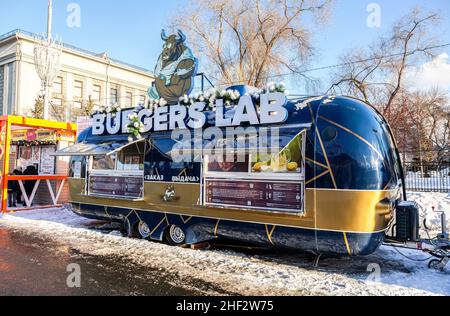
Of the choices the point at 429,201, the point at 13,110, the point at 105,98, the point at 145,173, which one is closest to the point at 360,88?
the point at 429,201

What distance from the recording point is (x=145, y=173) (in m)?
8.04

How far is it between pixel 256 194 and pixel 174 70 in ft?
14.0

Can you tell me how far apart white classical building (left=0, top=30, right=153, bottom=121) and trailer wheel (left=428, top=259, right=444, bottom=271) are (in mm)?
32725

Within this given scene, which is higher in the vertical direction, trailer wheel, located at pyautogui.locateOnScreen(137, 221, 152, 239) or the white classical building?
the white classical building

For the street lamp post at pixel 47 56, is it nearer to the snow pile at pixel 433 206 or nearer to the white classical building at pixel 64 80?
the white classical building at pixel 64 80

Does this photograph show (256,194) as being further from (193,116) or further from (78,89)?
(78,89)

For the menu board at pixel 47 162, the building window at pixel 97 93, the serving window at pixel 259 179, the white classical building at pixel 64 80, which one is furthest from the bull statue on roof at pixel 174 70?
the building window at pixel 97 93

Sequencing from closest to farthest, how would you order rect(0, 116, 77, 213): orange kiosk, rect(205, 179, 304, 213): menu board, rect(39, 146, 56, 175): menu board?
rect(205, 179, 304, 213): menu board → rect(0, 116, 77, 213): orange kiosk → rect(39, 146, 56, 175): menu board

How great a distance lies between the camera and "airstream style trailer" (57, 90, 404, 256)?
17.8ft

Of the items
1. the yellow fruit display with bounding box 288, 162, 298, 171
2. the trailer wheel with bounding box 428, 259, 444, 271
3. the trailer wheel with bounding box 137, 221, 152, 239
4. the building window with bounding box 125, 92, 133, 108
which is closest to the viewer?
the trailer wheel with bounding box 428, 259, 444, 271

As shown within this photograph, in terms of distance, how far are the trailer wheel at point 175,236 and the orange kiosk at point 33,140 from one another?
7235mm

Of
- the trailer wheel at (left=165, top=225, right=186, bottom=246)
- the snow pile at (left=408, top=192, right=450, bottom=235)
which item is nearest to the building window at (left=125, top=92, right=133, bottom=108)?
the snow pile at (left=408, top=192, right=450, bottom=235)

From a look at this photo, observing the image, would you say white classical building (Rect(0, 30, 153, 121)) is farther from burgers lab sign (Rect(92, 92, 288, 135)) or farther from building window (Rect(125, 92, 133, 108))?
burgers lab sign (Rect(92, 92, 288, 135))
